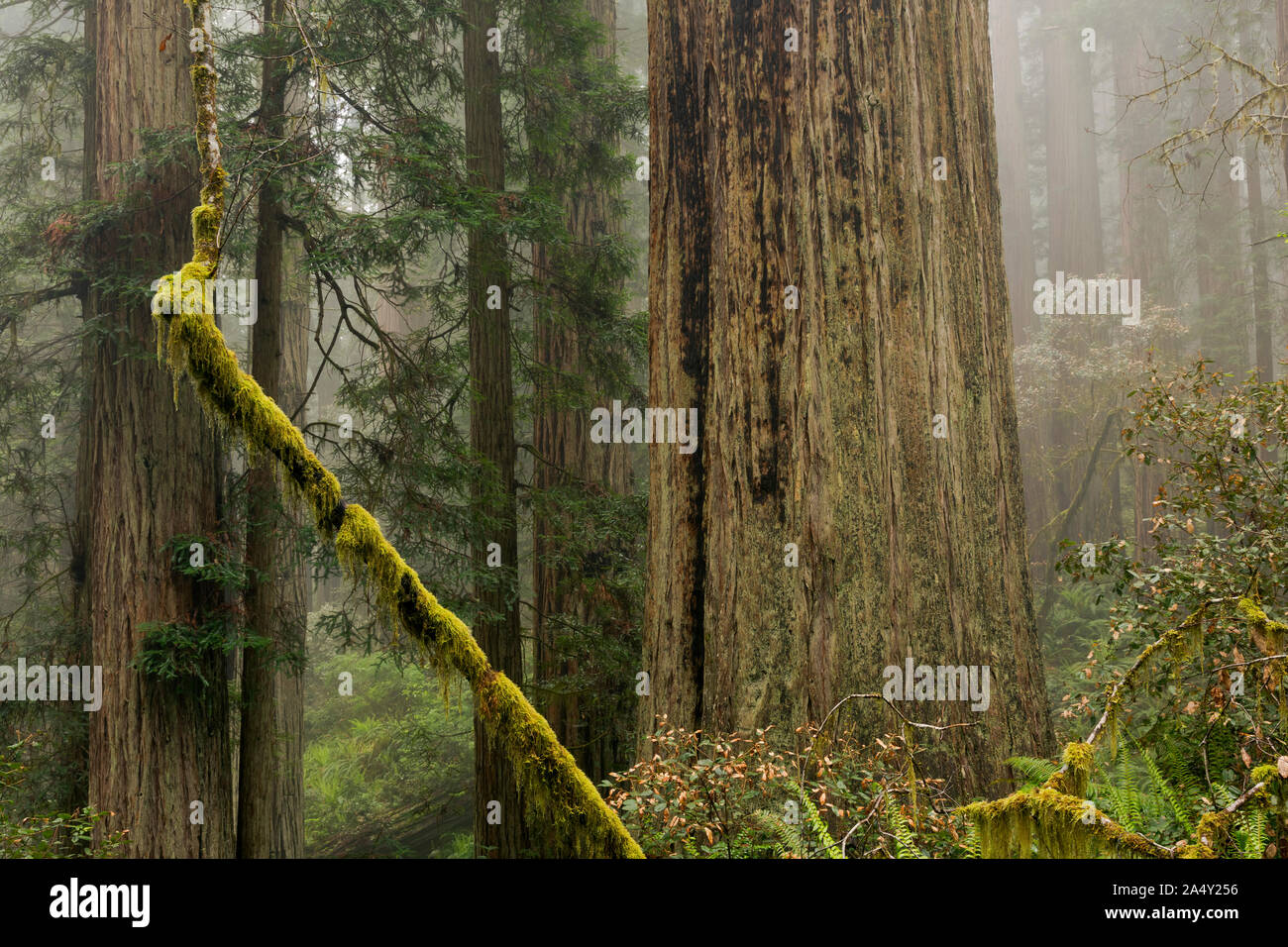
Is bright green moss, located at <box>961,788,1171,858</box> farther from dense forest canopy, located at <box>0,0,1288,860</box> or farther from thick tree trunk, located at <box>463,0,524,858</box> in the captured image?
thick tree trunk, located at <box>463,0,524,858</box>

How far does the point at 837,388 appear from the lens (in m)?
4.01

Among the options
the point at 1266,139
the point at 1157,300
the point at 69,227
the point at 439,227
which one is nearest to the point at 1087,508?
the point at 1157,300

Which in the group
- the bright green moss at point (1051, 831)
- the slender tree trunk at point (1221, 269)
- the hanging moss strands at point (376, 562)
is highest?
the slender tree trunk at point (1221, 269)

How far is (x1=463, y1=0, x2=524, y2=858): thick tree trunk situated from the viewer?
789 cm

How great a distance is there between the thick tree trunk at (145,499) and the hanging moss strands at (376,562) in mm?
4674

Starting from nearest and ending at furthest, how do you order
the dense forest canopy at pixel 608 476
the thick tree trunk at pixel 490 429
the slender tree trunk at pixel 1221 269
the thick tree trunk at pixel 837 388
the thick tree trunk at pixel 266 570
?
the dense forest canopy at pixel 608 476 < the thick tree trunk at pixel 837 388 < the thick tree trunk at pixel 266 570 < the thick tree trunk at pixel 490 429 < the slender tree trunk at pixel 1221 269

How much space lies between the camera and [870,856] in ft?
9.37

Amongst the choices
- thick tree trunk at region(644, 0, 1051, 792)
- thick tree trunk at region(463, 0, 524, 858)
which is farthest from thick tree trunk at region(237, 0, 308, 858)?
thick tree trunk at region(644, 0, 1051, 792)

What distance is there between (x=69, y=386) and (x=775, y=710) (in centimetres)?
856

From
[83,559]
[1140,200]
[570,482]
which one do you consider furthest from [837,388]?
[1140,200]

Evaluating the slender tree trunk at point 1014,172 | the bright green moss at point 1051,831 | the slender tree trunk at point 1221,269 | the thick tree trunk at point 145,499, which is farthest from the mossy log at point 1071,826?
the slender tree trunk at point 1014,172

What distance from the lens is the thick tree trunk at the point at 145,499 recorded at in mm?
7082

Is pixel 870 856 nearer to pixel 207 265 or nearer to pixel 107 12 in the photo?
pixel 207 265

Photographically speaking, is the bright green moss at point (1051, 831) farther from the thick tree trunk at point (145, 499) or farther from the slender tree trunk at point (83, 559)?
the slender tree trunk at point (83, 559)
